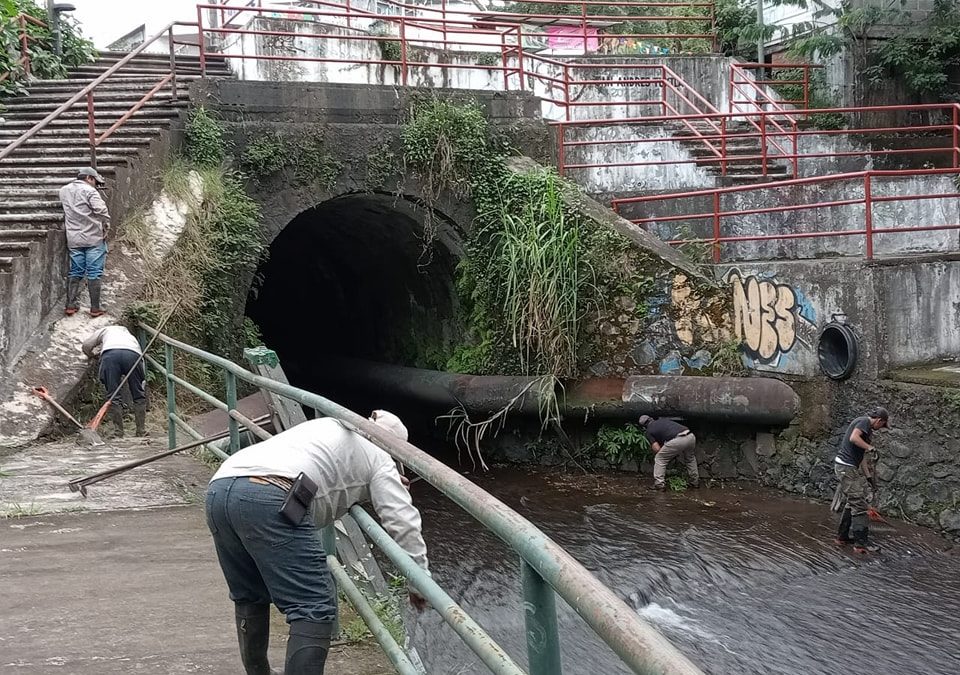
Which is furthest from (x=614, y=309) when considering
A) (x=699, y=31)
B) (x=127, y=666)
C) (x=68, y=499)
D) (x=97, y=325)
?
(x=699, y=31)

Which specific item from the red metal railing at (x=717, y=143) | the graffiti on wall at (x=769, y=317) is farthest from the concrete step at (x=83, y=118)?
the graffiti on wall at (x=769, y=317)

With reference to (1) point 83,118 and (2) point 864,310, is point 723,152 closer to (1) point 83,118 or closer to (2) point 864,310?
(2) point 864,310

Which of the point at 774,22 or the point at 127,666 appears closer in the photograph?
the point at 127,666

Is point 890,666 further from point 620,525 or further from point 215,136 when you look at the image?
point 215,136

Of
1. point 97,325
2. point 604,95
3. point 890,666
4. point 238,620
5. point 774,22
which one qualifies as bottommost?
point 890,666

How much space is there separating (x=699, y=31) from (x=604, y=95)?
7.91m

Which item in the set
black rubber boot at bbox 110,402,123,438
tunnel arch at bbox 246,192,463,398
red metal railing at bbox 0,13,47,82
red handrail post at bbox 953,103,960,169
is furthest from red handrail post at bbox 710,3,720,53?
black rubber boot at bbox 110,402,123,438

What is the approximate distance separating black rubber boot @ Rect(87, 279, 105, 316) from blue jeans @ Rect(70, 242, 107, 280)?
8 centimetres

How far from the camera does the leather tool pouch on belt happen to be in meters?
3.01

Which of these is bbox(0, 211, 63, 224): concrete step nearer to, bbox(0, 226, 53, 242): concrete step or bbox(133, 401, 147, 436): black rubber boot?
bbox(0, 226, 53, 242): concrete step

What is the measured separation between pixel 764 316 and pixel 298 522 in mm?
8992

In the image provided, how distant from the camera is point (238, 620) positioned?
338 centimetres

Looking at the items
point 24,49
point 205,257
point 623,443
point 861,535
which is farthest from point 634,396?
point 24,49

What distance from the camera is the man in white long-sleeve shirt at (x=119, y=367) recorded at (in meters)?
8.60
